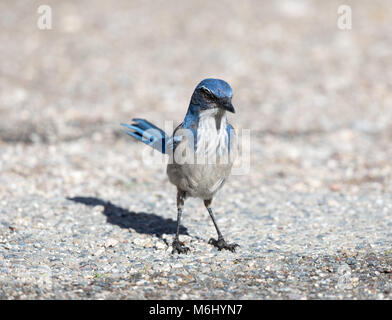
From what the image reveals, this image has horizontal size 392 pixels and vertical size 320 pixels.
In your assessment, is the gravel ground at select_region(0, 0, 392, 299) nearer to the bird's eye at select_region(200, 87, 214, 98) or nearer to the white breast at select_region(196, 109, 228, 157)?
the white breast at select_region(196, 109, 228, 157)

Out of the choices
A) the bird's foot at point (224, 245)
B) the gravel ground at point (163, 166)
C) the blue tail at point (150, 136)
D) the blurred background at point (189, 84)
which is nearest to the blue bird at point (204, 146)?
the bird's foot at point (224, 245)

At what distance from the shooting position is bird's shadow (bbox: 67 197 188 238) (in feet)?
23.0

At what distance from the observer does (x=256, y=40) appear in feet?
49.5

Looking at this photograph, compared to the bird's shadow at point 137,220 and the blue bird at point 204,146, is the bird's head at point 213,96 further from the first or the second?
the bird's shadow at point 137,220

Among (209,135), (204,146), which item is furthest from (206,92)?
(204,146)

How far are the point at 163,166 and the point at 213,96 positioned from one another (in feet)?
14.0

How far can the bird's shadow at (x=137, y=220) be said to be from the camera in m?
7.02

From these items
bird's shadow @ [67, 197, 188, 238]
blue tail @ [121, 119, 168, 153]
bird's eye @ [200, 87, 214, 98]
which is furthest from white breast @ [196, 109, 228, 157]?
bird's shadow @ [67, 197, 188, 238]

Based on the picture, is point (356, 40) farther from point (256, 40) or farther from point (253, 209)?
point (253, 209)

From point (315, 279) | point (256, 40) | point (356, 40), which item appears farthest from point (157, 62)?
point (315, 279)

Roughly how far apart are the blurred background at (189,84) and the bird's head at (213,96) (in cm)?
326

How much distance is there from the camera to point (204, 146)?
5.86 m

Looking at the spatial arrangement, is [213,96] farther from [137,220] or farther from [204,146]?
[137,220]
